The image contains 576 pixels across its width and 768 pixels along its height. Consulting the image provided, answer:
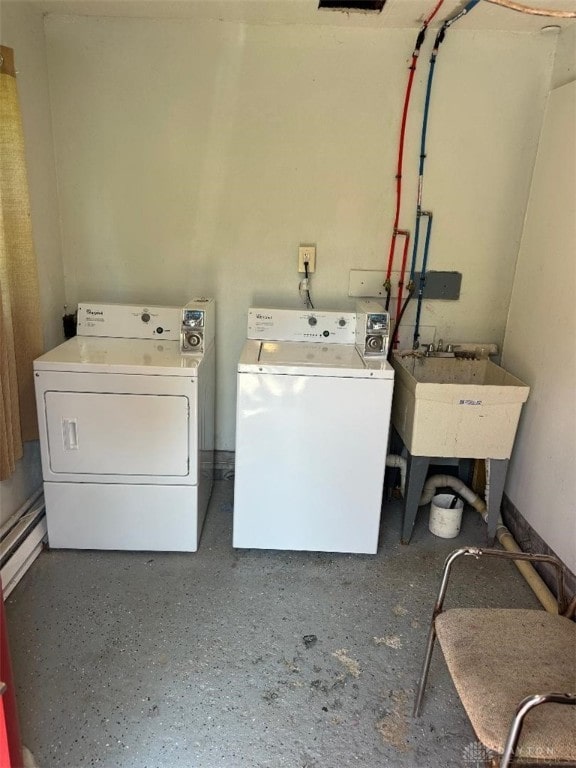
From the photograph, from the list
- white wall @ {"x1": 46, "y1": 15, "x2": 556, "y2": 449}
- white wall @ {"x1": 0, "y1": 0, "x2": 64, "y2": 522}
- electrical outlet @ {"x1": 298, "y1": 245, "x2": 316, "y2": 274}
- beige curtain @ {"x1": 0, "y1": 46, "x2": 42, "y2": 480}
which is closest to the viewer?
beige curtain @ {"x1": 0, "y1": 46, "x2": 42, "y2": 480}

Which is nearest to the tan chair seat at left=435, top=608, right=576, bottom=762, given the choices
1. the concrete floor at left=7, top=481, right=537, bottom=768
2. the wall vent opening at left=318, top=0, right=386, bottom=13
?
the concrete floor at left=7, top=481, right=537, bottom=768

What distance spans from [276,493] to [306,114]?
5.95 ft

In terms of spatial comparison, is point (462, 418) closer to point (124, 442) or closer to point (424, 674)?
point (424, 674)

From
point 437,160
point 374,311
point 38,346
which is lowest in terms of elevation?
point 38,346

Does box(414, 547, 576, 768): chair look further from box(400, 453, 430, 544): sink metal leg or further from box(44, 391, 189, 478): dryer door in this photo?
box(44, 391, 189, 478): dryer door

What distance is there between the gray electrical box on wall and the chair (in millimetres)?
1608

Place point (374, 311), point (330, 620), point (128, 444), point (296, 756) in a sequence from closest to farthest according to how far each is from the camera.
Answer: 1. point (296, 756)
2. point (330, 620)
3. point (128, 444)
4. point (374, 311)

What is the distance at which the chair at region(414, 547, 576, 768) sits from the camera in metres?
1.05

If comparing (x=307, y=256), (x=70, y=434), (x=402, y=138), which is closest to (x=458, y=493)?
(x=307, y=256)

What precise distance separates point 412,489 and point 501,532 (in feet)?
1.58

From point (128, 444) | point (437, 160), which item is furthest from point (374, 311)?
point (128, 444)

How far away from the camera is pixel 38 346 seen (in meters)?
2.20

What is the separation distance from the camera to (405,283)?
2736 mm

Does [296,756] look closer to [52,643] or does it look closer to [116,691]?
[116,691]
